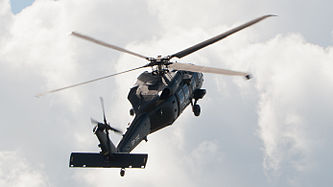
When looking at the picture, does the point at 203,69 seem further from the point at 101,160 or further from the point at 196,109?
the point at 101,160

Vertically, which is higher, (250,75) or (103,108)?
(250,75)

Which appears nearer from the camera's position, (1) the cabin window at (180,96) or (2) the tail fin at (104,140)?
(2) the tail fin at (104,140)

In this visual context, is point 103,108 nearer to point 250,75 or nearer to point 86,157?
point 86,157

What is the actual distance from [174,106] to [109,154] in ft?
31.9

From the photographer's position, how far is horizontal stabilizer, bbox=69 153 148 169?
42.9 m

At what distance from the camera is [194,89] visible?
56.2m

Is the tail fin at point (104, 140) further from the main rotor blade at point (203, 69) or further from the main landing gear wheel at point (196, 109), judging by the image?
the main landing gear wheel at point (196, 109)

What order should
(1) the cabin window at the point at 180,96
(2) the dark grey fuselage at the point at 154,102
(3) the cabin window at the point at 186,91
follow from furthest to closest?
1. (3) the cabin window at the point at 186,91
2. (1) the cabin window at the point at 180,96
3. (2) the dark grey fuselage at the point at 154,102

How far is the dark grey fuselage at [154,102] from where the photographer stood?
157ft

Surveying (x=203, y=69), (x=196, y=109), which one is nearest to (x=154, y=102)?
(x=203, y=69)

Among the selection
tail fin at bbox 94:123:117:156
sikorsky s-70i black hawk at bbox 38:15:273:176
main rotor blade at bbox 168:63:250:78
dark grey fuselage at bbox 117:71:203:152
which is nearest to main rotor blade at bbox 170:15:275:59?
sikorsky s-70i black hawk at bbox 38:15:273:176

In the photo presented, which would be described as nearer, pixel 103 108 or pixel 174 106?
pixel 103 108

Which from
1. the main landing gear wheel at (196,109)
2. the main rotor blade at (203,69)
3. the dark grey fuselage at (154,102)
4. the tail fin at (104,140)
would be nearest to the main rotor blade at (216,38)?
the dark grey fuselage at (154,102)

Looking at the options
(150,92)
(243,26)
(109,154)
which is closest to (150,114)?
(150,92)
